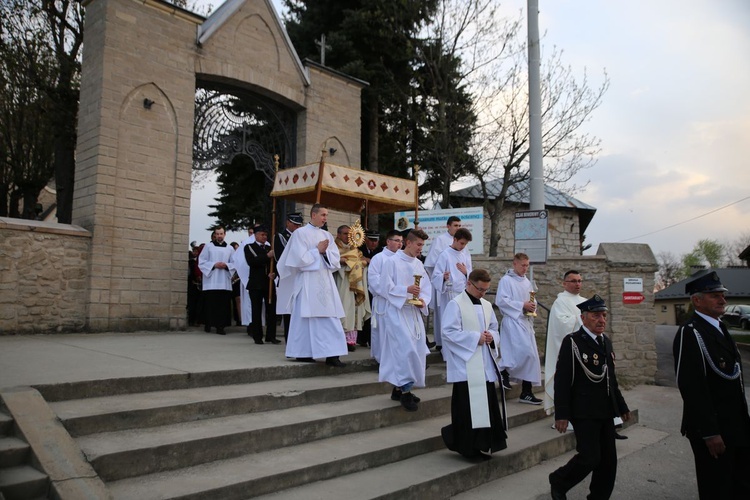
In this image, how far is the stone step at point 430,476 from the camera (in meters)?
4.52

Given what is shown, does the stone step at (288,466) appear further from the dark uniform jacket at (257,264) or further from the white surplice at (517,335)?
the dark uniform jacket at (257,264)

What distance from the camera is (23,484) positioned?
370 centimetres

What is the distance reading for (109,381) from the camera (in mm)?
5297

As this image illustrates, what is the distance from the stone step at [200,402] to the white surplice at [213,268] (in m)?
4.72

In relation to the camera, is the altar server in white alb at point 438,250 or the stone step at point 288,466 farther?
the altar server in white alb at point 438,250

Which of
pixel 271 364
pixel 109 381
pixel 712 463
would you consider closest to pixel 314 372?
pixel 271 364

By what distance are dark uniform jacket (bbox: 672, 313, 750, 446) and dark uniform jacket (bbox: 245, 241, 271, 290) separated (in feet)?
21.6

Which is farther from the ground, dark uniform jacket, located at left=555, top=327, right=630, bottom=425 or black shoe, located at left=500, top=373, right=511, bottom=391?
dark uniform jacket, located at left=555, top=327, right=630, bottom=425

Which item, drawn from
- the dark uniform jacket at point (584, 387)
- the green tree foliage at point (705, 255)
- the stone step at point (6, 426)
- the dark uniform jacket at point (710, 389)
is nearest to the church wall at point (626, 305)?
the dark uniform jacket at point (584, 387)

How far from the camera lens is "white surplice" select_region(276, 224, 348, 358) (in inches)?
288

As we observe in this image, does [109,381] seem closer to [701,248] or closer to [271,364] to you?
[271,364]

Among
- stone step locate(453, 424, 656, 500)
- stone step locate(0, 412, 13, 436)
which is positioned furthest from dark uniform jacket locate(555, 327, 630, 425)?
stone step locate(0, 412, 13, 436)

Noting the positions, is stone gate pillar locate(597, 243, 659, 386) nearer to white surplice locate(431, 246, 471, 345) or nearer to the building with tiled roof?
white surplice locate(431, 246, 471, 345)

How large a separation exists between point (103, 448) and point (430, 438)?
3.09 metres
